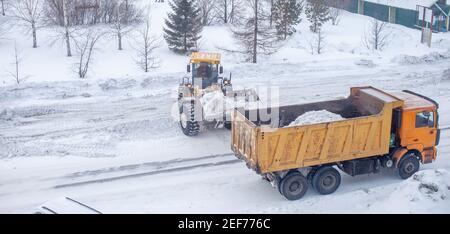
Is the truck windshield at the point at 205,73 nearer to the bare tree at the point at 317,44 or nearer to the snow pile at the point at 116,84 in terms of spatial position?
the snow pile at the point at 116,84

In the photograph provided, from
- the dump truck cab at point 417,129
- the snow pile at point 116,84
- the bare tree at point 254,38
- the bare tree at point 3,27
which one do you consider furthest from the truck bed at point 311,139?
the bare tree at point 3,27

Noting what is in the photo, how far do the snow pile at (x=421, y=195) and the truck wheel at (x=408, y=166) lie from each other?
49.9 inches

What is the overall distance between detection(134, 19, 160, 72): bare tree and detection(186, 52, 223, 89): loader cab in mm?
8816

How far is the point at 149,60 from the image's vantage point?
105 feet

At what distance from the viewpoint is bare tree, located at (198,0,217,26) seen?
3959 cm

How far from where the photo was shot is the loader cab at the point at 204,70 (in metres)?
21.5

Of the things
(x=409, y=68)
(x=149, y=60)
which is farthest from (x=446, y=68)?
(x=149, y=60)

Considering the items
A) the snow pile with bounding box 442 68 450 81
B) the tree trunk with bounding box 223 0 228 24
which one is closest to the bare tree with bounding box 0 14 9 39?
the tree trunk with bounding box 223 0 228 24

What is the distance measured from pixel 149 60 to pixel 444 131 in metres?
17.1

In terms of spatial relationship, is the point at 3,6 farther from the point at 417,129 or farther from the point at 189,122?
the point at 417,129

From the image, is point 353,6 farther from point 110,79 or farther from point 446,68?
point 110,79

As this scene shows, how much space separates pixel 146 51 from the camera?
30234mm

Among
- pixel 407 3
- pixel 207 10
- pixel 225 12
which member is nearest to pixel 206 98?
pixel 207 10

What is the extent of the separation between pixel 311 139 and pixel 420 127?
3.48m
